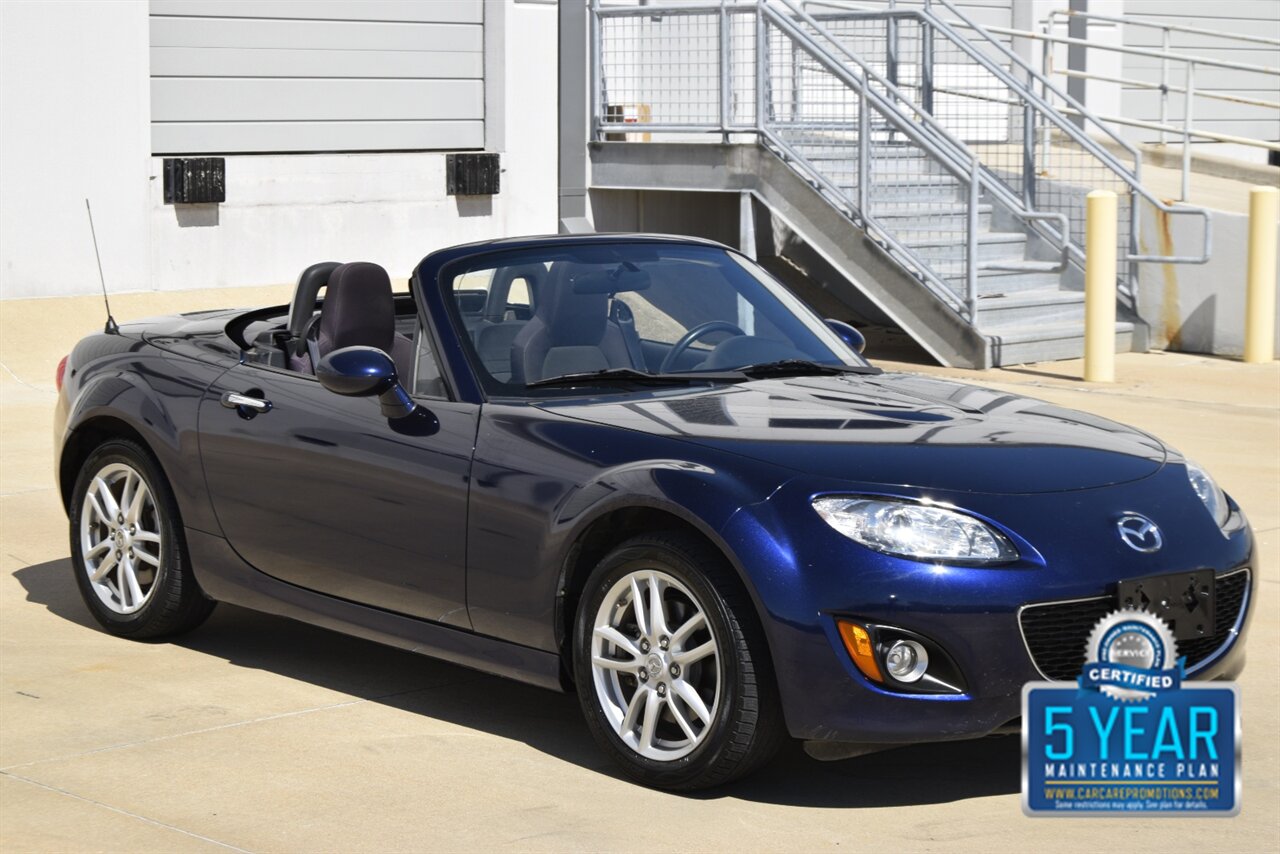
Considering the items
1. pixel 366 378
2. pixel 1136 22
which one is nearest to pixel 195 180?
pixel 366 378

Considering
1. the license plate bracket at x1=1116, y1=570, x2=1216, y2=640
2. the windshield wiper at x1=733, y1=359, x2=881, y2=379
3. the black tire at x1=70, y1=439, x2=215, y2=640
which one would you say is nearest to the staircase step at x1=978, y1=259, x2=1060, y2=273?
the windshield wiper at x1=733, y1=359, x2=881, y2=379

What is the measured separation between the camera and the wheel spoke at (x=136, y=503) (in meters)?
6.50

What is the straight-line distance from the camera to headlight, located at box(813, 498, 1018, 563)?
4.56 metres

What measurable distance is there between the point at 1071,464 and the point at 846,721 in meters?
0.95

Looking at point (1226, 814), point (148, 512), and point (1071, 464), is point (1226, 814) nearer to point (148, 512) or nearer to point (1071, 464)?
point (1071, 464)

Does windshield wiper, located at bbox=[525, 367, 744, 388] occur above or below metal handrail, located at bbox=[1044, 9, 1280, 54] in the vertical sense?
below

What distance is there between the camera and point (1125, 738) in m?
4.54

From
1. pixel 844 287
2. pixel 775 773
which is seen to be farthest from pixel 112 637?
pixel 844 287

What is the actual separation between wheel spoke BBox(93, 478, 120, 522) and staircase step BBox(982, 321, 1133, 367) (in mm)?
8682

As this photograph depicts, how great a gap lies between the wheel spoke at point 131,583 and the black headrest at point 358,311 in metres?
1.02

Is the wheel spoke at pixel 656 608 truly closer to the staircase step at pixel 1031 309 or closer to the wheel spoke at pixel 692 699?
the wheel spoke at pixel 692 699

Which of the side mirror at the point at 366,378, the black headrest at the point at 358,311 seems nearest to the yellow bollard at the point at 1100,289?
the black headrest at the point at 358,311

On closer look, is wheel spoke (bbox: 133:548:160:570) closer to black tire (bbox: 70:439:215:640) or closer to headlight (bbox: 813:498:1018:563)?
black tire (bbox: 70:439:215:640)

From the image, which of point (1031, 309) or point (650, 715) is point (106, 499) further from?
point (1031, 309)
